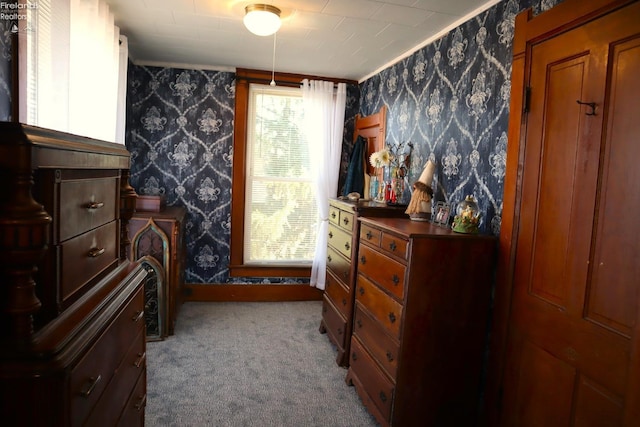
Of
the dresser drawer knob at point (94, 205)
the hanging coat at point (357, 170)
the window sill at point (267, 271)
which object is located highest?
the hanging coat at point (357, 170)

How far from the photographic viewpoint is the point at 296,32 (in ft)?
9.87

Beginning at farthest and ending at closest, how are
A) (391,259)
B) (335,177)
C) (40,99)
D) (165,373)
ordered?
(335,177) < (165,373) < (391,259) < (40,99)

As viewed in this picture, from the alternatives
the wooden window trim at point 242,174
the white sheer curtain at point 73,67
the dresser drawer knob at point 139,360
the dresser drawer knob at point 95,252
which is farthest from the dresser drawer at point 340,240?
the dresser drawer knob at point 95,252

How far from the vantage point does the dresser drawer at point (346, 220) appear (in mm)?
3060

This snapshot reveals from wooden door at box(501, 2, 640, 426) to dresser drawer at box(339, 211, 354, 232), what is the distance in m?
1.22

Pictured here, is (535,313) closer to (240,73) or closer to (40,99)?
(40,99)

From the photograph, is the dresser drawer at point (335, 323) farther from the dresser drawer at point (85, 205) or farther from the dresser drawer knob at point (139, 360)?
the dresser drawer at point (85, 205)

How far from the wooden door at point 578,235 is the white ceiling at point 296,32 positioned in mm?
805

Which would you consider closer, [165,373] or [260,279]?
[165,373]

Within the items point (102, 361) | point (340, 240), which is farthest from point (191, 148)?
point (102, 361)

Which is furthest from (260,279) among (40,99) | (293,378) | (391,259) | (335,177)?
(40,99)

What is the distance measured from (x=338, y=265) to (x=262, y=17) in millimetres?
1807

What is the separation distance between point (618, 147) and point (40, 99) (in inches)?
94.3

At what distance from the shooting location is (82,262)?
1.24m
